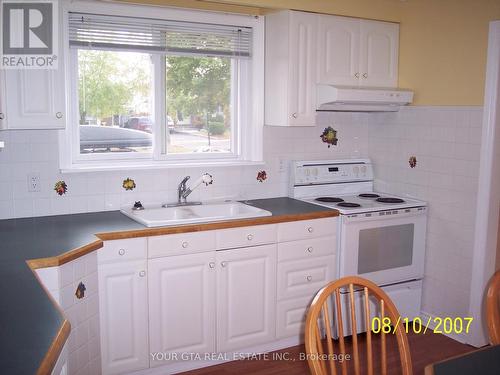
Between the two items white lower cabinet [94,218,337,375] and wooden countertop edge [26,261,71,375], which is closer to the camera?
wooden countertop edge [26,261,71,375]

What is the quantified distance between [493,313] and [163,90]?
243 centimetres

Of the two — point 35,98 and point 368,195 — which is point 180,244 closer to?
point 35,98

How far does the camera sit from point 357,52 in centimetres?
Result: 383

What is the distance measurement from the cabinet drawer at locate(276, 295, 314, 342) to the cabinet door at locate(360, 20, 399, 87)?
157 centimetres

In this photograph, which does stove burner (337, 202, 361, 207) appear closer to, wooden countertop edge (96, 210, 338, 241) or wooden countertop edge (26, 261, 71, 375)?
wooden countertop edge (96, 210, 338, 241)

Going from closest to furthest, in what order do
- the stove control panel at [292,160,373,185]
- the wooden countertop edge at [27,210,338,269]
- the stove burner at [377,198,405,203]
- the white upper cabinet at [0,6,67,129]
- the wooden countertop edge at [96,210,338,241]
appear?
the wooden countertop edge at [27,210,338,269] → the white upper cabinet at [0,6,67,129] → the wooden countertop edge at [96,210,338,241] → the stove burner at [377,198,405,203] → the stove control panel at [292,160,373,185]

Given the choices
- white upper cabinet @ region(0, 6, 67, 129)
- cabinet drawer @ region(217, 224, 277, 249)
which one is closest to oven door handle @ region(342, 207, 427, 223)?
cabinet drawer @ region(217, 224, 277, 249)

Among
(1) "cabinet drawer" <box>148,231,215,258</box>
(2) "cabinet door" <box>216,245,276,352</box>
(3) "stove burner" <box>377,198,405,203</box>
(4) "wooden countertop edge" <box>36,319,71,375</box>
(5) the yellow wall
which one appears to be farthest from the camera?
(3) "stove burner" <box>377,198,405,203</box>

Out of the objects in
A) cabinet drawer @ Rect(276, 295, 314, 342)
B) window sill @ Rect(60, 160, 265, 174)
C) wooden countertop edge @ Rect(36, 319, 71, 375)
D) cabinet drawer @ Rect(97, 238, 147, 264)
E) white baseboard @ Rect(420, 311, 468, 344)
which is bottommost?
white baseboard @ Rect(420, 311, 468, 344)

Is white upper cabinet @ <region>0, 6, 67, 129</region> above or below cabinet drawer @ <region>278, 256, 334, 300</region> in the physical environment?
above

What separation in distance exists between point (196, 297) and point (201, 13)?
1.76m

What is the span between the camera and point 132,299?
9.69ft

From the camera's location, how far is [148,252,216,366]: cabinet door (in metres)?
3.02

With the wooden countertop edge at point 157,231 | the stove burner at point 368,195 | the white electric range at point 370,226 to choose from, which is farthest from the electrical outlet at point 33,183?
the stove burner at point 368,195
